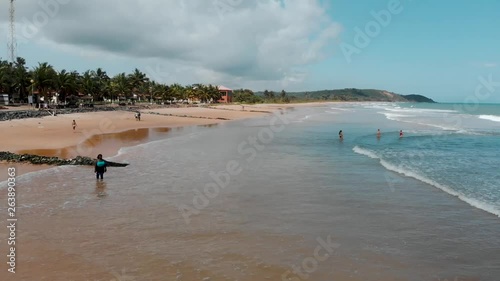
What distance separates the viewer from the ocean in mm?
8648

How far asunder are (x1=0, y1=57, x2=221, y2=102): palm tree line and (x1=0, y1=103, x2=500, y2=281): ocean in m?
59.9

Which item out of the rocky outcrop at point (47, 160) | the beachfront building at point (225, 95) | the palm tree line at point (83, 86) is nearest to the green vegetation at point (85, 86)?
the palm tree line at point (83, 86)

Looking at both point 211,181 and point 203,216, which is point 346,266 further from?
point 211,181

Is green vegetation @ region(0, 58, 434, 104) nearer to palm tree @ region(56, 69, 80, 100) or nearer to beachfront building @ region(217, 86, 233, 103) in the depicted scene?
palm tree @ region(56, 69, 80, 100)

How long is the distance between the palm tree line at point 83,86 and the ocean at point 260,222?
5991cm

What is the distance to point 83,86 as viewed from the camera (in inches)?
3649

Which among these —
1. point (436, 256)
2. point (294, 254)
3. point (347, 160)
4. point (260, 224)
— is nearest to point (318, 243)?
point (294, 254)

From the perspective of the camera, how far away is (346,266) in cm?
886

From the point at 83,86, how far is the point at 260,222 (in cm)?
9151

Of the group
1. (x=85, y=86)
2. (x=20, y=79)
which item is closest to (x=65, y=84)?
(x=20, y=79)

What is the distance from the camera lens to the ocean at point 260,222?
8648mm

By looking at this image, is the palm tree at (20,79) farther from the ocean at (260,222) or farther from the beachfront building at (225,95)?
the beachfront building at (225,95)

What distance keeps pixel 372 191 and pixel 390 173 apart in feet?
15.7

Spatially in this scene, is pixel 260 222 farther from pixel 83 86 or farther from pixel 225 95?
pixel 225 95
